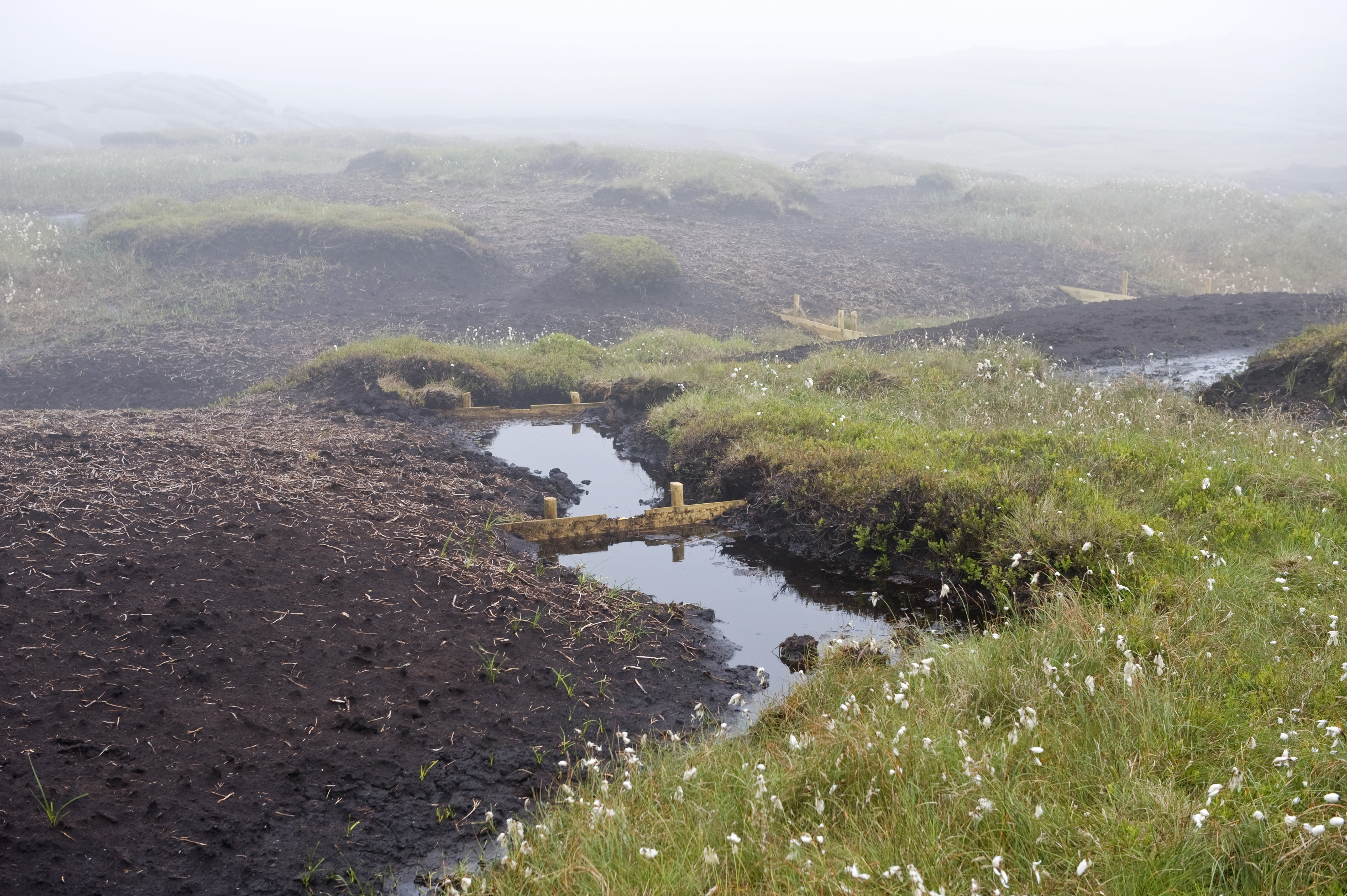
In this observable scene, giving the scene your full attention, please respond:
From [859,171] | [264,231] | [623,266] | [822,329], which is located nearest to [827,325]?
[822,329]

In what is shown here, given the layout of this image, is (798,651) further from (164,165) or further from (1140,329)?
(164,165)

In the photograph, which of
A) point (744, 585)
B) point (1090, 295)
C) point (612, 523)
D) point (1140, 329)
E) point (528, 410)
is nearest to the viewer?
point (744, 585)

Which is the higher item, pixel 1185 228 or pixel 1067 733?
pixel 1185 228

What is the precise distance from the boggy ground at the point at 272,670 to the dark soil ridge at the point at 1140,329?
860 cm

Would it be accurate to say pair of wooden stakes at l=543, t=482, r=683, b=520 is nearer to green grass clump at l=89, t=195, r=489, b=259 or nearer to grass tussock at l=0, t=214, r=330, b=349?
grass tussock at l=0, t=214, r=330, b=349

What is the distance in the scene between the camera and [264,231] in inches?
906

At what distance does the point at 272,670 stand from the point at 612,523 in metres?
3.82

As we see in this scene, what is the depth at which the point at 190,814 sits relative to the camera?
4203 mm

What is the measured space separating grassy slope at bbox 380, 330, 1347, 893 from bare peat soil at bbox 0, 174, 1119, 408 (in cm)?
1299

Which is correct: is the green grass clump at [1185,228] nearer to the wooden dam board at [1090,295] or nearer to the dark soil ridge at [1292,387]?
the wooden dam board at [1090,295]

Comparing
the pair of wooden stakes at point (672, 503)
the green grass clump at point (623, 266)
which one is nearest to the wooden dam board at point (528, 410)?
the pair of wooden stakes at point (672, 503)

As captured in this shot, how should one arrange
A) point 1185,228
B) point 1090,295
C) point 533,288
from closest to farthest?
point 533,288
point 1090,295
point 1185,228

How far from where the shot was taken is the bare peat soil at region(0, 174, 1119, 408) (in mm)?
15930

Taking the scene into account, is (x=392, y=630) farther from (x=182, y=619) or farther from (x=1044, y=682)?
(x=1044, y=682)
